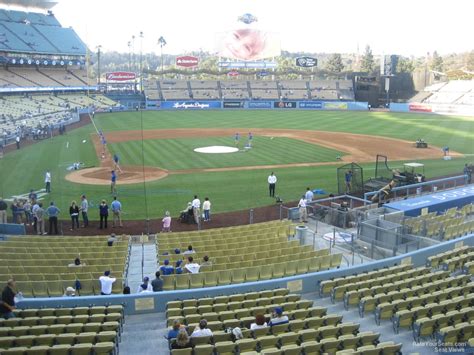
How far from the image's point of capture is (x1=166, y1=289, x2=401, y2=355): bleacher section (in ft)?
29.2

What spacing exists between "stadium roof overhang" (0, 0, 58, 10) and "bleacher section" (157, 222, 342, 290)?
8015cm

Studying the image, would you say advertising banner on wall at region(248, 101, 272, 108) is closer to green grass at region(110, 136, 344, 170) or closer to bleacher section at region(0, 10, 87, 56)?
bleacher section at region(0, 10, 87, 56)

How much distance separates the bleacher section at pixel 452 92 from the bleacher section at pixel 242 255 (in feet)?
236

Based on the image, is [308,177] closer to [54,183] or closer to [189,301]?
[54,183]

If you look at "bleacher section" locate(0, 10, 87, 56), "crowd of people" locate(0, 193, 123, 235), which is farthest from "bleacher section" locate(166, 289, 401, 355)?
"bleacher section" locate(0, 10, 87, 56)

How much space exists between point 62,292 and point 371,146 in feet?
123

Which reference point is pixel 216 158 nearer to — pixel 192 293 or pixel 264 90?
pixel 192 293

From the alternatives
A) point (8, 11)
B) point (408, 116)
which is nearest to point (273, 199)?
point (408, 116)

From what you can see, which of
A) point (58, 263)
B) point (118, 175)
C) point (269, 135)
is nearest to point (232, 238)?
point (58, 263)

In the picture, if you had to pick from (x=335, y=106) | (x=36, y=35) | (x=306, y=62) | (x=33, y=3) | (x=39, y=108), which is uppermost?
(x=33, y=3)

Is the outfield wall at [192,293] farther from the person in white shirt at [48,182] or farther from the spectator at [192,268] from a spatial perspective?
the person in white shirt at [48,182]

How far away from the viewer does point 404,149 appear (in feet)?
141

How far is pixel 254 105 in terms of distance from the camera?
3457 inches

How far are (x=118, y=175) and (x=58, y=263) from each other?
1704cm
